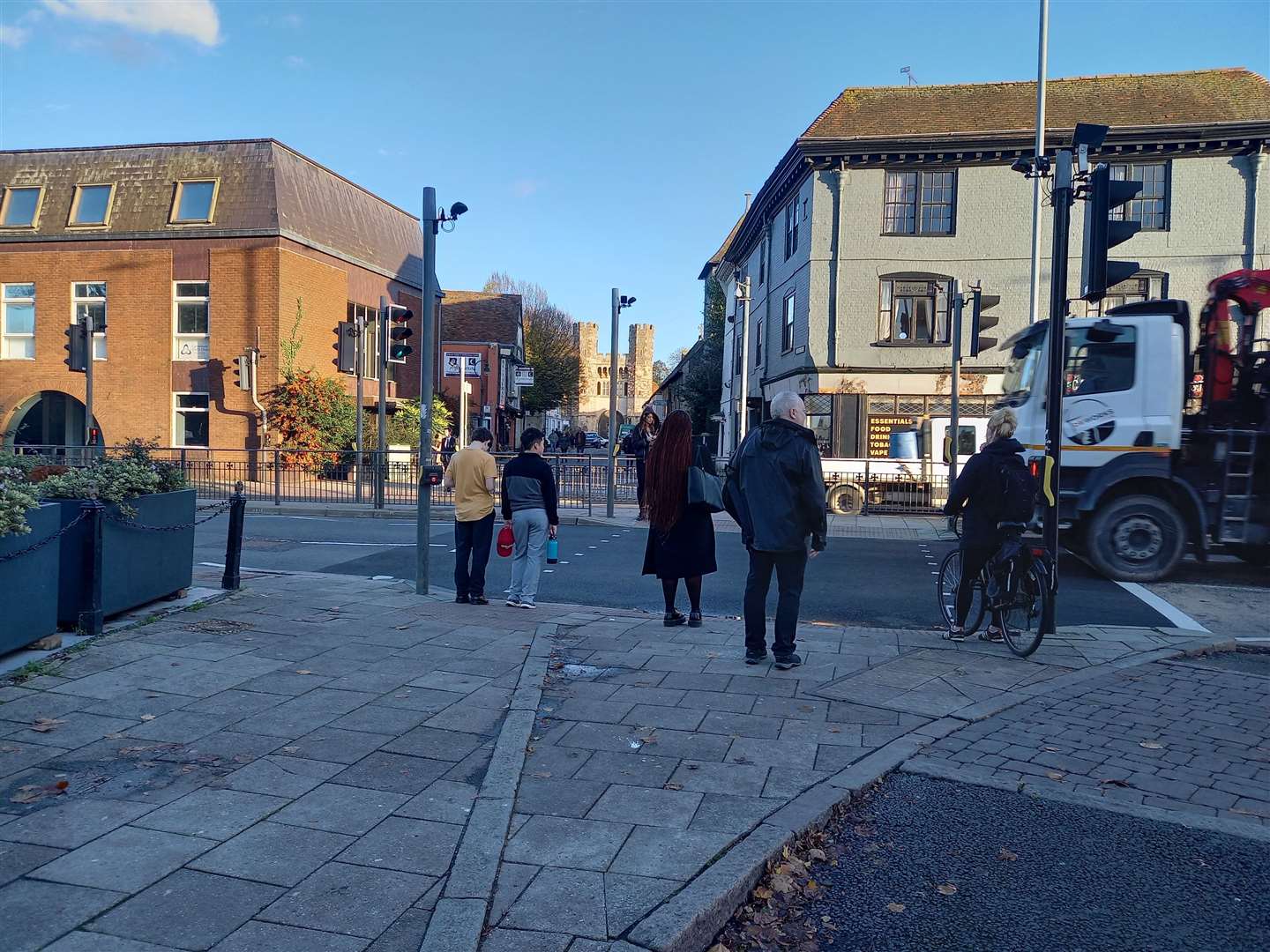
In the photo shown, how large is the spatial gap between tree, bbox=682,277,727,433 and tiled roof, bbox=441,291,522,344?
35.1ft

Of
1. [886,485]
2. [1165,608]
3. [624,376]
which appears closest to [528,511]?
[1165,608]

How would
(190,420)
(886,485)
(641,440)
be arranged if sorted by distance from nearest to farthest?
(641,440) < (886,485) < (190,420)

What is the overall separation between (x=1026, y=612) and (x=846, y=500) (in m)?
12.6

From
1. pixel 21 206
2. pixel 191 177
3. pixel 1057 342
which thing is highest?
pixel 191 177

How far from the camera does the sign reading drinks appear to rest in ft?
85.4

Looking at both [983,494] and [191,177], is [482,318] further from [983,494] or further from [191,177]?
[983,494]

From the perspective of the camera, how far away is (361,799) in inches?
156

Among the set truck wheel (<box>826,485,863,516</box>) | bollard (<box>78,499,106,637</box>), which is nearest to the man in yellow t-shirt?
bollard (<box>78,499,106,637</box>)

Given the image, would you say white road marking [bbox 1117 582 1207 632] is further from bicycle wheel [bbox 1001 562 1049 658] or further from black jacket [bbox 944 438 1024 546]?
black jacket [bbox 944 438 1024 546]

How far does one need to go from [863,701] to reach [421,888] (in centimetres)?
312

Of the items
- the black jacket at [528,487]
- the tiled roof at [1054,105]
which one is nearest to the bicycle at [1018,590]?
the black jacket at [528,487]

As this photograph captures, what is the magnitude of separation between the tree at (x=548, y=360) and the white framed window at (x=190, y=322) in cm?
3585

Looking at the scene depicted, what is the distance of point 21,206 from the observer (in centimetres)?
2800

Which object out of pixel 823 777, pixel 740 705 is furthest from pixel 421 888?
pixel 740 705
